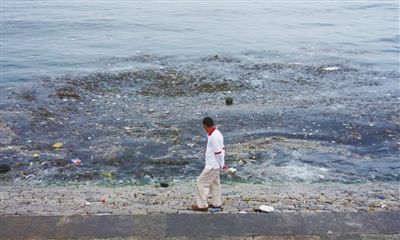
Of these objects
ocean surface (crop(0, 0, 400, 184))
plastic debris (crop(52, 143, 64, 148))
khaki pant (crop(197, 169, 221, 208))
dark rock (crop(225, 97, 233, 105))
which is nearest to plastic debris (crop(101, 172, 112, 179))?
ocean surface (crop(0, 0, 400, 184))

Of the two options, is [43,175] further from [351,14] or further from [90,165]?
[351,14]

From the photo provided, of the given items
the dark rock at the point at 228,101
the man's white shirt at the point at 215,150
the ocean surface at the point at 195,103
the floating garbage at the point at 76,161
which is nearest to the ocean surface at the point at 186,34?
the ocean surface at the point at 195,103

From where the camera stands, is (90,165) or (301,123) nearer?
(90,165)

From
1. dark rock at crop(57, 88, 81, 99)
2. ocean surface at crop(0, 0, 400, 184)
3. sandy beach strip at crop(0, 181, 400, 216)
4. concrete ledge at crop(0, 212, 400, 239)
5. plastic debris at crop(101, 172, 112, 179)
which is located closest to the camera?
concrete ledge at crop(0, 212, 400, 239)

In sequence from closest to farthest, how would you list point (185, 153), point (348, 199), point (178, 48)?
point (348, 199), point (185, 153), point (178, 48)

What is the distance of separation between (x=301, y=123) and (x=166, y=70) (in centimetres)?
718

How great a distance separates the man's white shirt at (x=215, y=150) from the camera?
7297 millimetres

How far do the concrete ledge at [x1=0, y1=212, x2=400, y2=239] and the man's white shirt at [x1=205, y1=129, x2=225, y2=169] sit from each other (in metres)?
0.84

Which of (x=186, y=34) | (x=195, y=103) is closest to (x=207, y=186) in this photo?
(x=195, y=103)

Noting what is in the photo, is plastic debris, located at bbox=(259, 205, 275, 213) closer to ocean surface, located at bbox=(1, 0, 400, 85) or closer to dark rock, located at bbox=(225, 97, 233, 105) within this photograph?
dark rock, located at bbox=(225, 97, 233, 105)

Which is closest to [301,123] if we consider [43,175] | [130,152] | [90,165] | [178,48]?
[130,152]

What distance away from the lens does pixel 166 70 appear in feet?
59.7

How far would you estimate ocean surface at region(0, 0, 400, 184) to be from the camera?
10.5 meters

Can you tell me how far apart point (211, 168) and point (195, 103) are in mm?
7251
